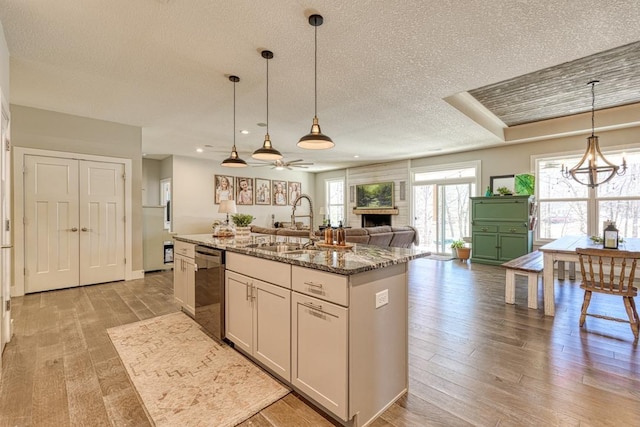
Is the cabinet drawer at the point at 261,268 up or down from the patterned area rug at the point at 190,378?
up

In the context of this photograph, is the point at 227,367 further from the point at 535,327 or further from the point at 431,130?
the point at 431,130

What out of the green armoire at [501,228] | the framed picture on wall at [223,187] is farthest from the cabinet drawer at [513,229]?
the framed picture on wall at [223,187]

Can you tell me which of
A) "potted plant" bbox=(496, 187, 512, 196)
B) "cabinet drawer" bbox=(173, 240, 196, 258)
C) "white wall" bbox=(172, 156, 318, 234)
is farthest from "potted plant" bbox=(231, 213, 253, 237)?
"potted plant" bbox=(496, 187, 512, 196)

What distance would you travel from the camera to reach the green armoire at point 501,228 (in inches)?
229

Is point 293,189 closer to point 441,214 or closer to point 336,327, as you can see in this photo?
point 441,214

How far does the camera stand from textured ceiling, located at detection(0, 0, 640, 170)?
2.20m

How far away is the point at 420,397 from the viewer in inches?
75.8

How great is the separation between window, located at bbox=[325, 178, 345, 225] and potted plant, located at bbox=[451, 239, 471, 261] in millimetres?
4141

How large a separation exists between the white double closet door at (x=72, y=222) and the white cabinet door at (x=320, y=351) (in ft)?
14.7

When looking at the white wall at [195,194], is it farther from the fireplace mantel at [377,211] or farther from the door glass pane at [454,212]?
the door glass pane at [454,212]

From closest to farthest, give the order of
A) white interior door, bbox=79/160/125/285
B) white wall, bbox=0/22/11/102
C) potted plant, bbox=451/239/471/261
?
white wall, bbox=0/22/11/102 → white interior door, bbox=79/160/125/285 → potted plant, bbox=451/239/471/261

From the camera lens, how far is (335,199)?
1088cm

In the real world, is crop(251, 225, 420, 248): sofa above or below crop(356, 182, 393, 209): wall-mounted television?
below

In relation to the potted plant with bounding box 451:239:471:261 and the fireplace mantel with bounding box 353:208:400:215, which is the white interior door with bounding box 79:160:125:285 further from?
the potted plant with bounding box 451:239:471:261
